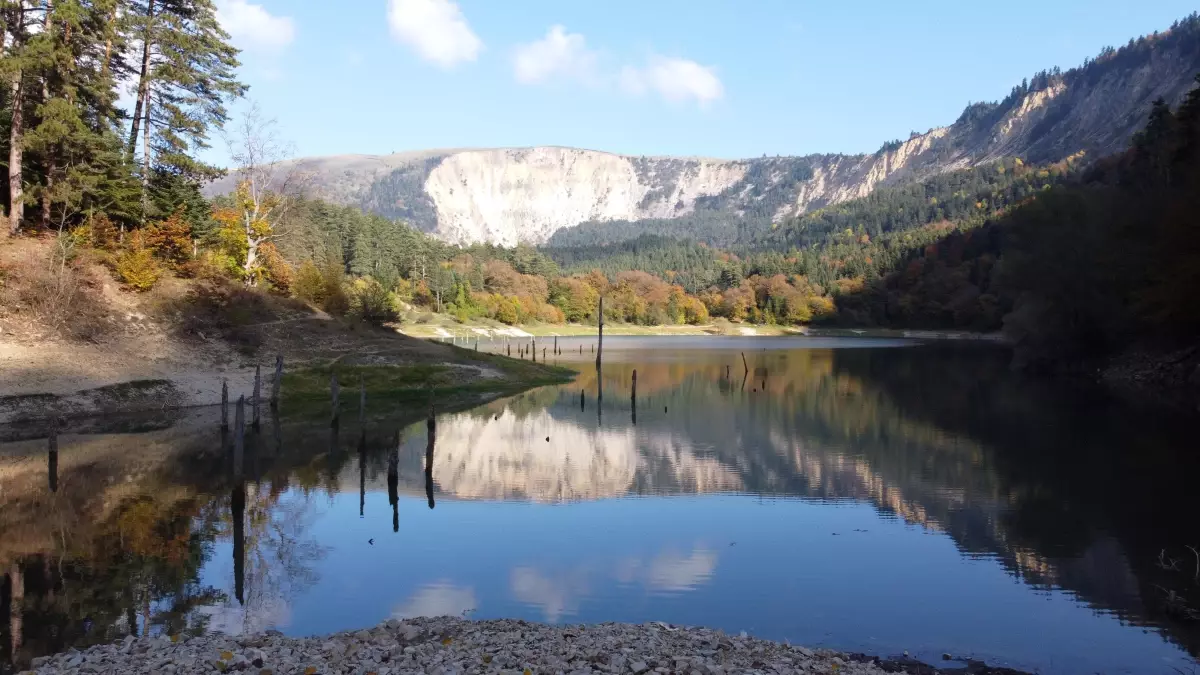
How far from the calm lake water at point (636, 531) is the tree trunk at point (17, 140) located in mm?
13676

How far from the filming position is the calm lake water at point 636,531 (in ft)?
42.6

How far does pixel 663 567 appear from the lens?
639 inches

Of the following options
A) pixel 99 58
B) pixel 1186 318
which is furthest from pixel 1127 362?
pixel 99 58

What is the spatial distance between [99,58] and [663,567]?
1694 inches

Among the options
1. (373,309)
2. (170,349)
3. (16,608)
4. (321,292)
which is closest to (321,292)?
(321,292)

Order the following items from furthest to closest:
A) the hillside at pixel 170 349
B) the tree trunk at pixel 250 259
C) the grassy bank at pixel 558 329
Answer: the grassy bank at pixel 558 329 < the tree trunk at pixel 250 259 < the hillside at pixel 170 349

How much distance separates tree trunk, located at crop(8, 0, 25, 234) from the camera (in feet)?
123

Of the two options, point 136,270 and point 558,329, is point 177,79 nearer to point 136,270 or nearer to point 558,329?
point 136,270

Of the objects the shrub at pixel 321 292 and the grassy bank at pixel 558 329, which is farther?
the grassy bank at pixel 558 329

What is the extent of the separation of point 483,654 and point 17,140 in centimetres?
3915

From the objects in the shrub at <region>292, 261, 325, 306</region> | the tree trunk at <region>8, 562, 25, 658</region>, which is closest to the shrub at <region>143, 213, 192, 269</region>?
the shrub at <region>292, 261, 325, 306</region>

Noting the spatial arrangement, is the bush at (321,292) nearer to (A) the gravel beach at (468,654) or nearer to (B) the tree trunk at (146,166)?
(B) the tree trunk at (146,166)

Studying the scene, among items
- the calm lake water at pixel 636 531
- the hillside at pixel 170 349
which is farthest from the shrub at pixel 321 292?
the calm lake water at pixel 636 531

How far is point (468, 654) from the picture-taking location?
1012cm
